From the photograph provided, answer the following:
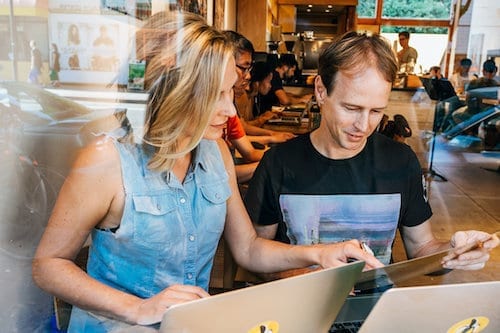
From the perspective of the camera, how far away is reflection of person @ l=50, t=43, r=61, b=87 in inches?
52.9

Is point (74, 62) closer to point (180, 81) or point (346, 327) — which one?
point (180, 81)

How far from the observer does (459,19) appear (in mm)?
5574

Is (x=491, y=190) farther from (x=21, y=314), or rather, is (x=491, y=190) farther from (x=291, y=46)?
(x=21, y=314)

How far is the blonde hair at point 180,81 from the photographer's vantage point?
0.90 metres

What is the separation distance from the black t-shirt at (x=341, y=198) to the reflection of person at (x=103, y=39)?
2.51ft

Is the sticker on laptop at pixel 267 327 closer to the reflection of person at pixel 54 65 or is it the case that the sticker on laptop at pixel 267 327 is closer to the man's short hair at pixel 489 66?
the reflection of person at pixel 54 65

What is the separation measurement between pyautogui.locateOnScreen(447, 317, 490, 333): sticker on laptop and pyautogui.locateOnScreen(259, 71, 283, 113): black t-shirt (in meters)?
3.09

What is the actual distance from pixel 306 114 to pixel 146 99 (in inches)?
85.0

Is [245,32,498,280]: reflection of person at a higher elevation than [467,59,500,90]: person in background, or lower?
lower

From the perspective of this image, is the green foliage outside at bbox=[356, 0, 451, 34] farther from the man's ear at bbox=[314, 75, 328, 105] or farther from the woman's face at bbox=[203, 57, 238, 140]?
the woman's face at bbox=[203, 57, 238, 140]

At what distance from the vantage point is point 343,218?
1.27 meters

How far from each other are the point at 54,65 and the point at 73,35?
0.54 ft

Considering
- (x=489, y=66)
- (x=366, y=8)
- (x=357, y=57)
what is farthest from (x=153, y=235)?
(x=366, y=8)

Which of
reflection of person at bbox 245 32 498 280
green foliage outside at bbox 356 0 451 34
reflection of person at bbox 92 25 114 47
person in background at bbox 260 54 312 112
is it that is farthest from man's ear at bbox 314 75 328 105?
green foliage outside at bbox 356 0 451 34
